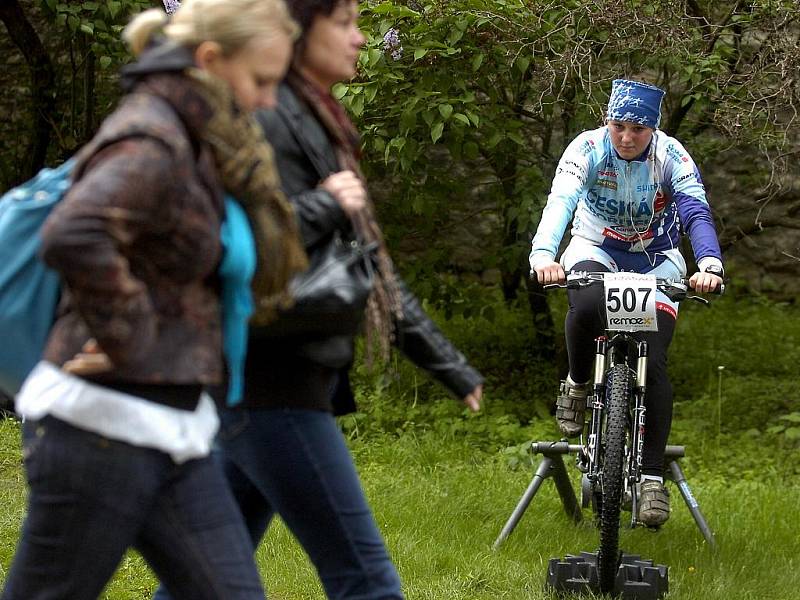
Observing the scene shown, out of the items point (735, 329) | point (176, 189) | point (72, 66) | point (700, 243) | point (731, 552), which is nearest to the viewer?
point (176, 189)

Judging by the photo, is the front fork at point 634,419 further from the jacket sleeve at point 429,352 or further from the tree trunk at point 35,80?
the tree trunk at point 35,80

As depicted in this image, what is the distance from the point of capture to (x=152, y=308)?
7.80 feet

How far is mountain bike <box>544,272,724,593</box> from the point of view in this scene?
4.76 meters

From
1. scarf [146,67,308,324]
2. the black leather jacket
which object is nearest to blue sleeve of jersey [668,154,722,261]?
the black leather jacket

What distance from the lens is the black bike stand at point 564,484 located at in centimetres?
555

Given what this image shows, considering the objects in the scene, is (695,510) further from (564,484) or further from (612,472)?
(612,472)

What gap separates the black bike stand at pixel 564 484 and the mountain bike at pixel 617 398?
0.40 m

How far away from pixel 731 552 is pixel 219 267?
3557 mm

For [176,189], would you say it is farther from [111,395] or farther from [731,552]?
[731,552]

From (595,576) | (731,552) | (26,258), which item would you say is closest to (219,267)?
(26,258)

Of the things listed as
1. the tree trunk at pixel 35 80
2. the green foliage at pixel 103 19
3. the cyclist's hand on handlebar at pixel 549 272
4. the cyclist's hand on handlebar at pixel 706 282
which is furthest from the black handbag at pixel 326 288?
the tree trunk at pixel 35 80

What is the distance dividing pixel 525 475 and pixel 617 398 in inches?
73.2

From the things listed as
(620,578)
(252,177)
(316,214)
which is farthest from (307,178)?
(620,578)

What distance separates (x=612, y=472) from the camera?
15.9 feet
